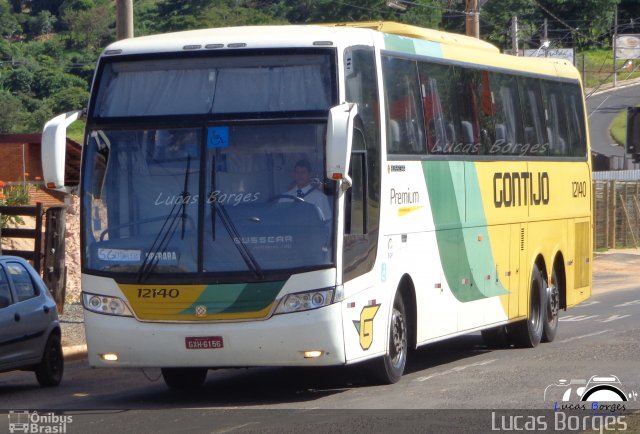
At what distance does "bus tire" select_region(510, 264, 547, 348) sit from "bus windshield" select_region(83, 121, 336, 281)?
6.46 meters

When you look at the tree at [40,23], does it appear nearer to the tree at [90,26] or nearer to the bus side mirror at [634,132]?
the tree at [90,26]

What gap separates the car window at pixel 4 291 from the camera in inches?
515

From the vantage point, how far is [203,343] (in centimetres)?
1103

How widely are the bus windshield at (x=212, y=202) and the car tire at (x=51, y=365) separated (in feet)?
8.88

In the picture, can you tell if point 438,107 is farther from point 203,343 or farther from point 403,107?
point 203,343

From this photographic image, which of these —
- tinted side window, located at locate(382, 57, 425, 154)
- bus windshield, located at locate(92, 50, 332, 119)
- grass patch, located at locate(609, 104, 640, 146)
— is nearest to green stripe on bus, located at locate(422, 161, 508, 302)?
tinted side window, located at locate(382, 57, 425, 154)

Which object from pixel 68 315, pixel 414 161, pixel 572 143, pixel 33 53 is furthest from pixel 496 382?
pixel 33 53

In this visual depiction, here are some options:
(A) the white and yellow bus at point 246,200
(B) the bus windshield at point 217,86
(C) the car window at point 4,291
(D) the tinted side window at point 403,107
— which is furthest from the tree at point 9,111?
(B) the bus windshield at point 217,86

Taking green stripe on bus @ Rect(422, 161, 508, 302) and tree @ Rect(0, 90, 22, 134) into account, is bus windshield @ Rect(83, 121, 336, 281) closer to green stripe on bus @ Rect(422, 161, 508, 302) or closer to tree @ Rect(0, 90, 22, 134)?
green stripe on bus @ Rect(422, 161, 508, 302)

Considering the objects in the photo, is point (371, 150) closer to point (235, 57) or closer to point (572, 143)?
point (235, 57)

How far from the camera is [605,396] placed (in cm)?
1114

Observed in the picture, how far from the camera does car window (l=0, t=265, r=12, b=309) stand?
42.9 ft

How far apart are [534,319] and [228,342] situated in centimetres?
717

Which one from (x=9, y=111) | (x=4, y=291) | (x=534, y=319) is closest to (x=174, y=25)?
(x=9, y=111)
